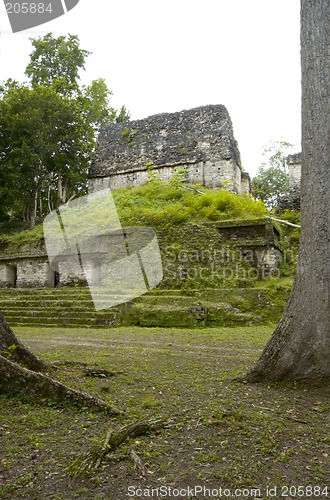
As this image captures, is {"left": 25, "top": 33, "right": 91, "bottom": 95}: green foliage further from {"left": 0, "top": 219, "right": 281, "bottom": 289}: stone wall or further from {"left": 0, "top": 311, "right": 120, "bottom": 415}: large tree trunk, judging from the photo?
{"left": 0, "top": 311, "right": 120, "bottom": 415}: large tree trunk

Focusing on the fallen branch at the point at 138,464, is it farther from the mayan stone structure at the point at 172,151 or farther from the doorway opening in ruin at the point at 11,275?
the doorway opening in ruin at the point at 11,275

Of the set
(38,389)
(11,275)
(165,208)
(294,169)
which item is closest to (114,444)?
(38,389)

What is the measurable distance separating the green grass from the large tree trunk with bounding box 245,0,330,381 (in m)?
0.23

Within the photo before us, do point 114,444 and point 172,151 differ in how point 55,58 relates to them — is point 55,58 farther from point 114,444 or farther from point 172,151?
point 114,444

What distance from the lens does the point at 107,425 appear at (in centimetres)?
333

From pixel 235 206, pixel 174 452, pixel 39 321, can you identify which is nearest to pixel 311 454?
pixel 174 452

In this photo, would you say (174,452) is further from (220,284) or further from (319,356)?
(220,284)

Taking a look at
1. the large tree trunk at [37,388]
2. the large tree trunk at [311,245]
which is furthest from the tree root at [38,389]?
the large tree trunk at [311,245]

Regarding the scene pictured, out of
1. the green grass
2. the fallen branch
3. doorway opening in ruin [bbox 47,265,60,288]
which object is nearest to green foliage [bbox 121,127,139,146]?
doorway opening in ruin [bbox 47,265,60,288]

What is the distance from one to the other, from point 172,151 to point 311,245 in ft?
60.0

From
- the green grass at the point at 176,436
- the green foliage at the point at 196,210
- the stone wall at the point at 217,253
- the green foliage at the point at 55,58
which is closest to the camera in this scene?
the green grass at the point at 176,436

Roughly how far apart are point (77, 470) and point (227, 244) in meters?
11.3

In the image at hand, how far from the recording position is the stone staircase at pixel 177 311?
35.4 feet

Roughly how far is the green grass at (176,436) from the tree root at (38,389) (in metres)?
0.09
